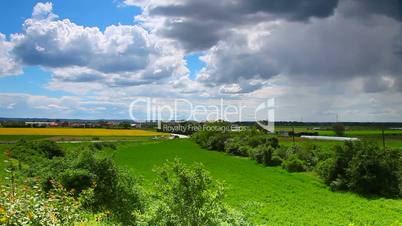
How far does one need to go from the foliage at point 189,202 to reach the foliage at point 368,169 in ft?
68.6

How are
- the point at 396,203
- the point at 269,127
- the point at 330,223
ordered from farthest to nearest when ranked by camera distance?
the point at 269,127 → the point at 396,203 → the point at 330,223

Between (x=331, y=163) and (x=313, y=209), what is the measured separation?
9.48 m

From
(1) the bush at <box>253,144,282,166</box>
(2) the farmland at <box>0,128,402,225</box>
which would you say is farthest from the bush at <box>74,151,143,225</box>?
(1) the bush at <box>253,144,282,166</box>

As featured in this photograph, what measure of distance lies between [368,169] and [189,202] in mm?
21972

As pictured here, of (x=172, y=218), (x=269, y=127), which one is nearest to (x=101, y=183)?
(x=172, y=218)

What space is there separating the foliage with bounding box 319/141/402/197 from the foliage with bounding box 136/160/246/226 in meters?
20.9

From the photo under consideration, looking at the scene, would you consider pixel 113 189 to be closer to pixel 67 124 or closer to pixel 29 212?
pixel 29 212

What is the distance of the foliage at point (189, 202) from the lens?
901 centimetres

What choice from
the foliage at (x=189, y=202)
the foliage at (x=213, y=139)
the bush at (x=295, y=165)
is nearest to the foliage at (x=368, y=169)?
the bush at (x=295, y=165)

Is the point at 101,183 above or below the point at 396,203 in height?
above

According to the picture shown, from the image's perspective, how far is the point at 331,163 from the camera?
101ft

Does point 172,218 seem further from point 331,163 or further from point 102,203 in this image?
point 331,163

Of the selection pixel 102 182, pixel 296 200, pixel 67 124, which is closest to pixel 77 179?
pixel 102 182

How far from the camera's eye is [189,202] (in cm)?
921
